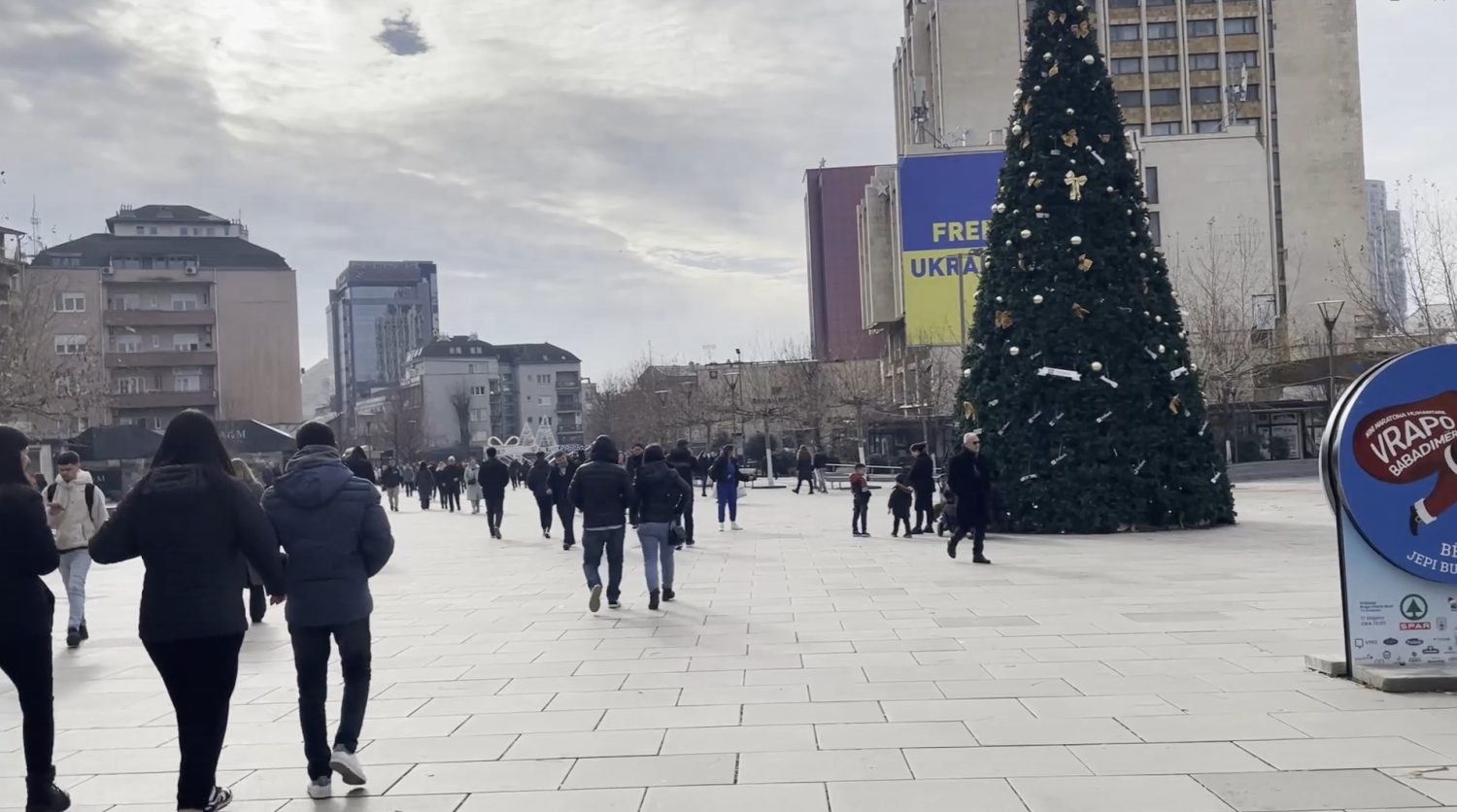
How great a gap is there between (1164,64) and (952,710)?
3119 inches

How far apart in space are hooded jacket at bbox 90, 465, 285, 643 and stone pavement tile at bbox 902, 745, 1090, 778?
319cm

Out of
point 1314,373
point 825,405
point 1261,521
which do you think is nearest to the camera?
point 1261,521

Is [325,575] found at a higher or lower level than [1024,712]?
higher

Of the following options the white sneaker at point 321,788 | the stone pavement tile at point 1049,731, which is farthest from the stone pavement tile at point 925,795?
the white sneaker at point 321,788

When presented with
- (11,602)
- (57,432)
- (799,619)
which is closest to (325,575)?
(11,602)

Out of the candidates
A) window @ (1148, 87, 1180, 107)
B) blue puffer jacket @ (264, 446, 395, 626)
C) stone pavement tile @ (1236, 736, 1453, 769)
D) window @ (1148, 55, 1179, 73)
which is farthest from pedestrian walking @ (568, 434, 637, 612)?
window @ (1148, 55, 1179, 73)

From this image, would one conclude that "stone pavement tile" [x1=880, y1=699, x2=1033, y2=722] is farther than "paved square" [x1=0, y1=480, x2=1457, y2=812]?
Yes

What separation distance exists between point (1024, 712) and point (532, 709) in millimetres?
2985

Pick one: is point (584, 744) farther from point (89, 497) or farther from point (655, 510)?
point (89, 497)

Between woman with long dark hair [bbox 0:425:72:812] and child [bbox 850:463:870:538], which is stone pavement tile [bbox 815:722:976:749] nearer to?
woman with long dark hair [bbox 0:425:72:812]

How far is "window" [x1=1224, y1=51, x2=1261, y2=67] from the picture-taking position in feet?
255

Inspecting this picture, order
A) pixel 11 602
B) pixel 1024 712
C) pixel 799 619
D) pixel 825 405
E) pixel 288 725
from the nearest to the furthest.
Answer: pixel 11 602 < pixel 1024 712 < pixel 288 725 < pixel 799 619 < pixel 825 405

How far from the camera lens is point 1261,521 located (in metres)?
20.8

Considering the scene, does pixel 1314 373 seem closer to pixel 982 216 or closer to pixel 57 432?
pixel 982 216
